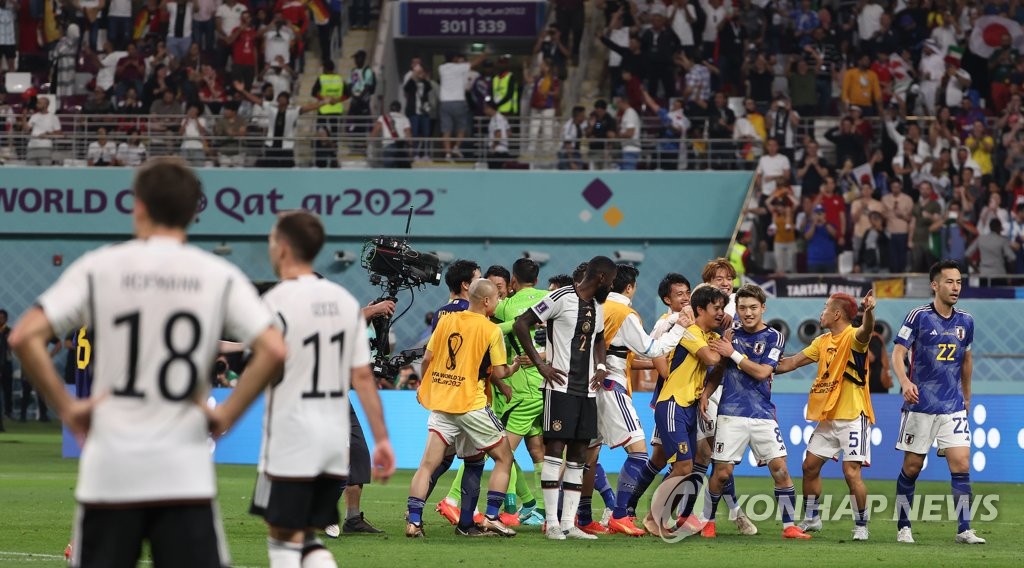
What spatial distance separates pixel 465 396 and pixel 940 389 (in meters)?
3.85

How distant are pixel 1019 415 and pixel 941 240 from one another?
7847mm

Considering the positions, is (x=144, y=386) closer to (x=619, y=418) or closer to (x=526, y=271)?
(x=619, y=418)

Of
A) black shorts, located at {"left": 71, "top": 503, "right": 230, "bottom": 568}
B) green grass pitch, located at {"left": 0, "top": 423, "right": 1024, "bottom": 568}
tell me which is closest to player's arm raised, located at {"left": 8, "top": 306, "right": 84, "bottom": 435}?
black shorts, located at {"left": 71, "top": 503, "right": 230, "bottom": 568}

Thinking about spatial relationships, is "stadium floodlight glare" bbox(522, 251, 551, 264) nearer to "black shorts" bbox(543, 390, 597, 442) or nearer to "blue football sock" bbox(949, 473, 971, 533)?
"blue football sock" bbox(949, 473, 971, 533)

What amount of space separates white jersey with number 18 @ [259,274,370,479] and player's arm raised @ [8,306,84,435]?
1.80 metres

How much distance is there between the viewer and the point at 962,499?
40.4 feet

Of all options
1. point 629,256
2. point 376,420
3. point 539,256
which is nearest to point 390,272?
point 376,420

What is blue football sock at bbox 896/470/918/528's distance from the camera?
1233 cm

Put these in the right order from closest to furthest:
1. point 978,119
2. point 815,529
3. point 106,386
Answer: point 106,386 < point 815,529 < point 978,119

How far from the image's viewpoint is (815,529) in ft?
Answer: 43.3

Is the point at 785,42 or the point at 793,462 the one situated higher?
the point at 785,42

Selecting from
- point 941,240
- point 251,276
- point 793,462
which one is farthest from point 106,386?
point 251,276

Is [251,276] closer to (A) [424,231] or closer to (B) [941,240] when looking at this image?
(A) [424,231]

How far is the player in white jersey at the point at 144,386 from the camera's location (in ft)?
16.6
